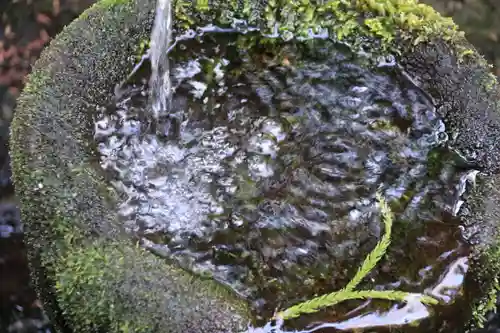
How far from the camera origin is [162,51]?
5.84ft

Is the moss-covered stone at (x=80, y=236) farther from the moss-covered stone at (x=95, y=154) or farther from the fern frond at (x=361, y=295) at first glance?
the fern frond at (x=361, y=295)

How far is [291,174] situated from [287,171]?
15 mm

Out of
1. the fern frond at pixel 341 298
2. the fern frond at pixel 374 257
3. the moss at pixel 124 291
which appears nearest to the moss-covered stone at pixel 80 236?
the moss at pixel 124 291

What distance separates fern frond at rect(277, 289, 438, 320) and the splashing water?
0.70 m

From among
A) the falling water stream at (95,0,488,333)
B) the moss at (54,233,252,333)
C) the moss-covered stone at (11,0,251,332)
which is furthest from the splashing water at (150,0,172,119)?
the moss at (54,233,252,333)

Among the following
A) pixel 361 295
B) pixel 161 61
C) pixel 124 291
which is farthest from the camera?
pixel 161 61

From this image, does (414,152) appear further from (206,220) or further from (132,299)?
(132,299)

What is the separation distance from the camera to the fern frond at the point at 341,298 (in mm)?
1234

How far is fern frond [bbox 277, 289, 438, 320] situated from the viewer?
1.23 metres

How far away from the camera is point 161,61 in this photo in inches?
69.8

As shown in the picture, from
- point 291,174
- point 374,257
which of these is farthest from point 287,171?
point 374,257

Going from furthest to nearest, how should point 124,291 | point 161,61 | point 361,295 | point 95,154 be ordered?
point 161,61, point 95,154, point 361,295, point 124,291

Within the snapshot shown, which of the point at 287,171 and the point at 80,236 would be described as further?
the point at 287,171

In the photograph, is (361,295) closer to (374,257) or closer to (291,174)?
(374,257)
